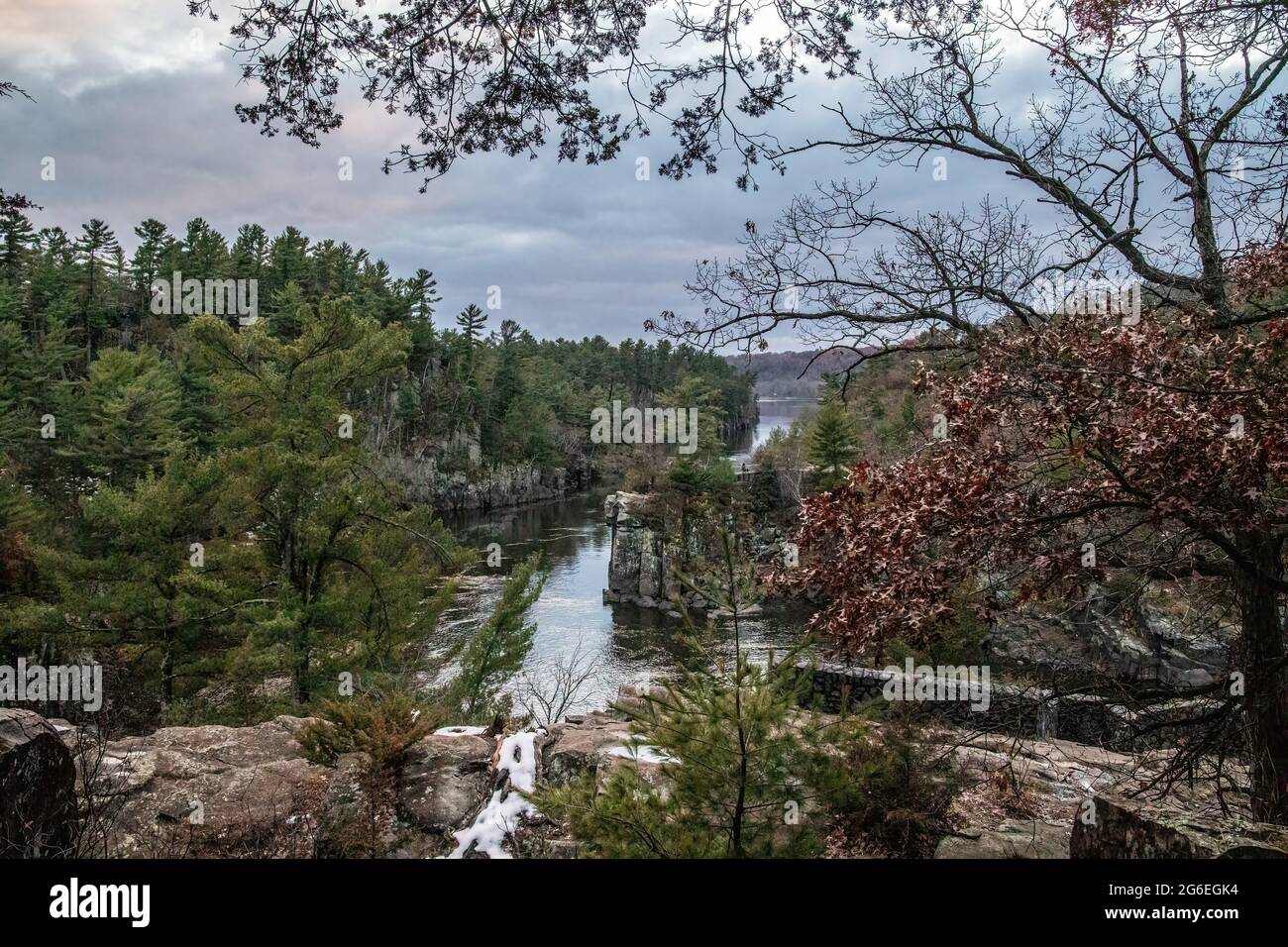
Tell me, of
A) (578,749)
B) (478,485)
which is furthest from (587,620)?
(478,485)

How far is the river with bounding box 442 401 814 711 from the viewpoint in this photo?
30953 mm

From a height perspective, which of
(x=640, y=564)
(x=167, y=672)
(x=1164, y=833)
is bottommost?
(x=640, y=564)

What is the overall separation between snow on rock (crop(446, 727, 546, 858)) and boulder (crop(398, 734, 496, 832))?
199 mm

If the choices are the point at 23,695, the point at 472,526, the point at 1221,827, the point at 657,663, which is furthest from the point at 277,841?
the point at 472,526

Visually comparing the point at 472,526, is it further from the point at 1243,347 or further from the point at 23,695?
the point at 1243,347

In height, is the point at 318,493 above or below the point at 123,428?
below

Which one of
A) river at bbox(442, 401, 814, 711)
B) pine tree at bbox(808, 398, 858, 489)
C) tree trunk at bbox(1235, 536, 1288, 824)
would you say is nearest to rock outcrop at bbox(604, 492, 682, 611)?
river at bbox(442, 401, 814, 711)

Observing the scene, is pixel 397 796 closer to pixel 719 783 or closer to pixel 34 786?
pixel 34 786

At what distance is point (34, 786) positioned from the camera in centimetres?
593

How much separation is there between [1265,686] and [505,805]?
6498 millimetres

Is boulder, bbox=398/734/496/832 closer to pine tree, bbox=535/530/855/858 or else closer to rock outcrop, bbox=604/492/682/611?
pine tree, bbox=535/530/855/858

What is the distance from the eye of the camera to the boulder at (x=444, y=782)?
757 centimetres

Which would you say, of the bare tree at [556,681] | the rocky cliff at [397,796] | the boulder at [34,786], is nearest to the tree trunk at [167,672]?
the rocky cliff at [397,796]
